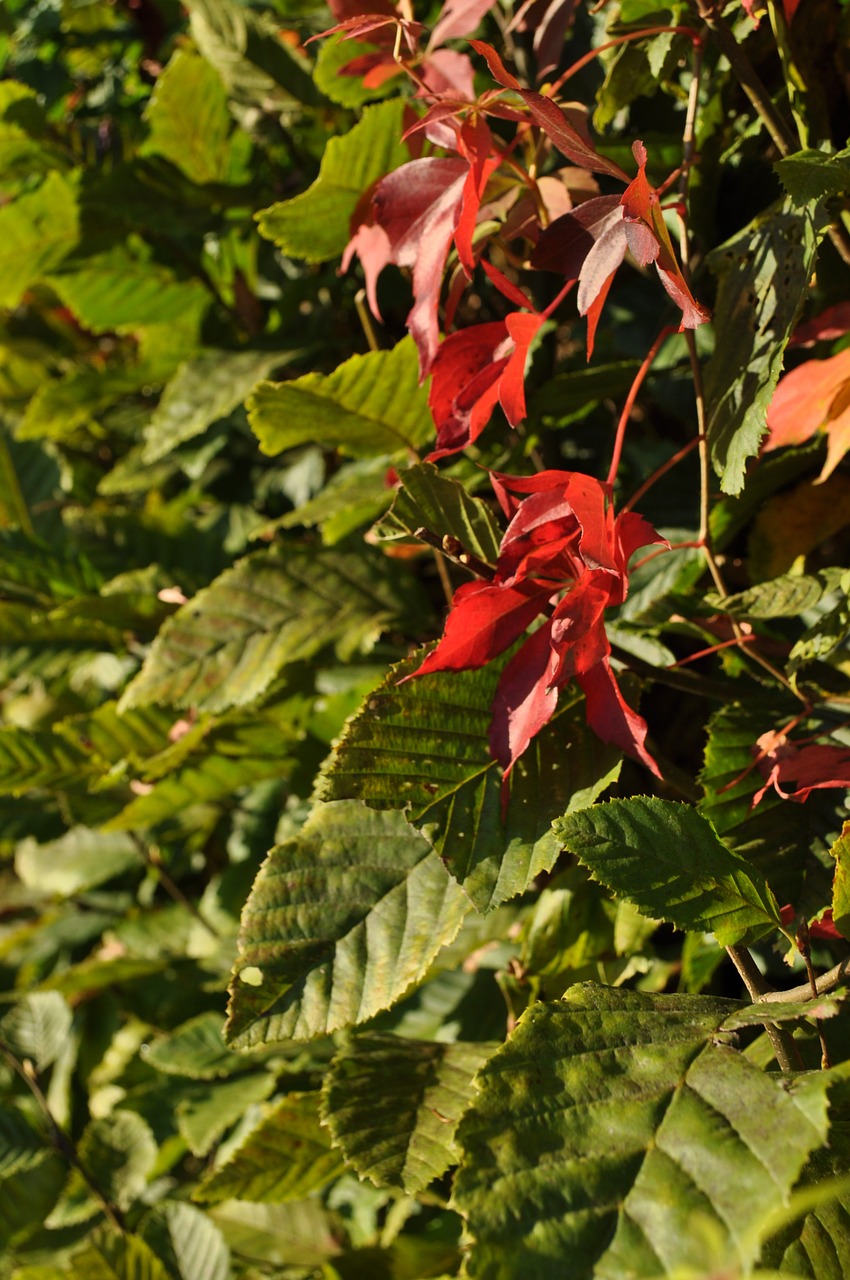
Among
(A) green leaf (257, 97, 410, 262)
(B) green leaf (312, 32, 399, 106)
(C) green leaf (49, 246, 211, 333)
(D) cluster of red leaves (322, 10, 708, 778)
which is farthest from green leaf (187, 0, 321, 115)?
(D) cluster of red leaves (322, 10, 708, 778)

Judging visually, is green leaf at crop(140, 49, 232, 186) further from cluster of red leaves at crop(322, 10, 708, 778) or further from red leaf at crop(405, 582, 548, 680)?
red leaf at crop(405, 582, 548, 680)

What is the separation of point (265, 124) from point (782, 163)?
95 centimetres


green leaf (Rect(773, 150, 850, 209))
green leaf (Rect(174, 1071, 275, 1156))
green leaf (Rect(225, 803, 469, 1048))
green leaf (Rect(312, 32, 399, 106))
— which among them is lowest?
green leaf (Rect(174, 1071, 275, 1156))

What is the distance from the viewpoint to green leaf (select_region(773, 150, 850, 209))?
0.64m

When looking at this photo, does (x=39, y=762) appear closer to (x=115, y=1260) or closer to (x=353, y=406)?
(x=115, y=1260)

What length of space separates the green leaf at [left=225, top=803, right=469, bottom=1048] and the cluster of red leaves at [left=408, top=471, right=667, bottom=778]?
17 centimetres

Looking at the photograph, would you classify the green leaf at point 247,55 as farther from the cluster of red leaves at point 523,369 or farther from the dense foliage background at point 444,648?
the cluster of red leaves at point 523,369

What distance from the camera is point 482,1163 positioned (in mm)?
525

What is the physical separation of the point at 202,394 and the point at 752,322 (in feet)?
2.54

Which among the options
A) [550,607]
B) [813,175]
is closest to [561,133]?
[813,175]

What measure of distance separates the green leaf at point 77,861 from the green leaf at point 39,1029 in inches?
6.8

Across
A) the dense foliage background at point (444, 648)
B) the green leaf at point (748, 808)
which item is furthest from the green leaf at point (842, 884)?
the green leaf at point (748, 808)

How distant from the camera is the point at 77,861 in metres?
1.75

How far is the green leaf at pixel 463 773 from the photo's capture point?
725 millimetres
